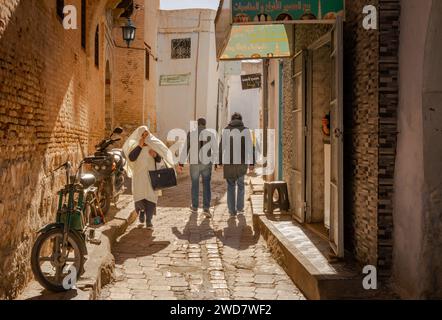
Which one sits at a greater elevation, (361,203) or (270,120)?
(270,120)

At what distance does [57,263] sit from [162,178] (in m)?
4.07

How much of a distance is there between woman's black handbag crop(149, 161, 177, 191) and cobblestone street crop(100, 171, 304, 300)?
0.76 m

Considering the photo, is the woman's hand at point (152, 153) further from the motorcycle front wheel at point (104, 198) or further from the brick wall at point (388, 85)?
the brick wall at point (388, 85)

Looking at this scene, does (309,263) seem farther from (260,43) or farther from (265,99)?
(265,99)

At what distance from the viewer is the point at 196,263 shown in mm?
6680

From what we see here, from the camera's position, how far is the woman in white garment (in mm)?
8648

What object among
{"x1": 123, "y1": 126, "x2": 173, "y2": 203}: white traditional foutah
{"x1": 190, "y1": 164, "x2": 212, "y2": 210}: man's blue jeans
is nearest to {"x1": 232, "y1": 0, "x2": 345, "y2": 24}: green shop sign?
{"x1": 123, "y1": 126, "x2": 173, "y2": 203}: white traditional foutah

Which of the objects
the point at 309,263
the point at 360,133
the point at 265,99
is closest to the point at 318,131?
the point at 360,133

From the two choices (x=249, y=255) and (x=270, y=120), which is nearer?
(x=249, y=255)

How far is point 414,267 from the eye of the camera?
4.27 meters

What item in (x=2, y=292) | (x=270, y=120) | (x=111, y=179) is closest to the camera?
(x=2, y=292)
